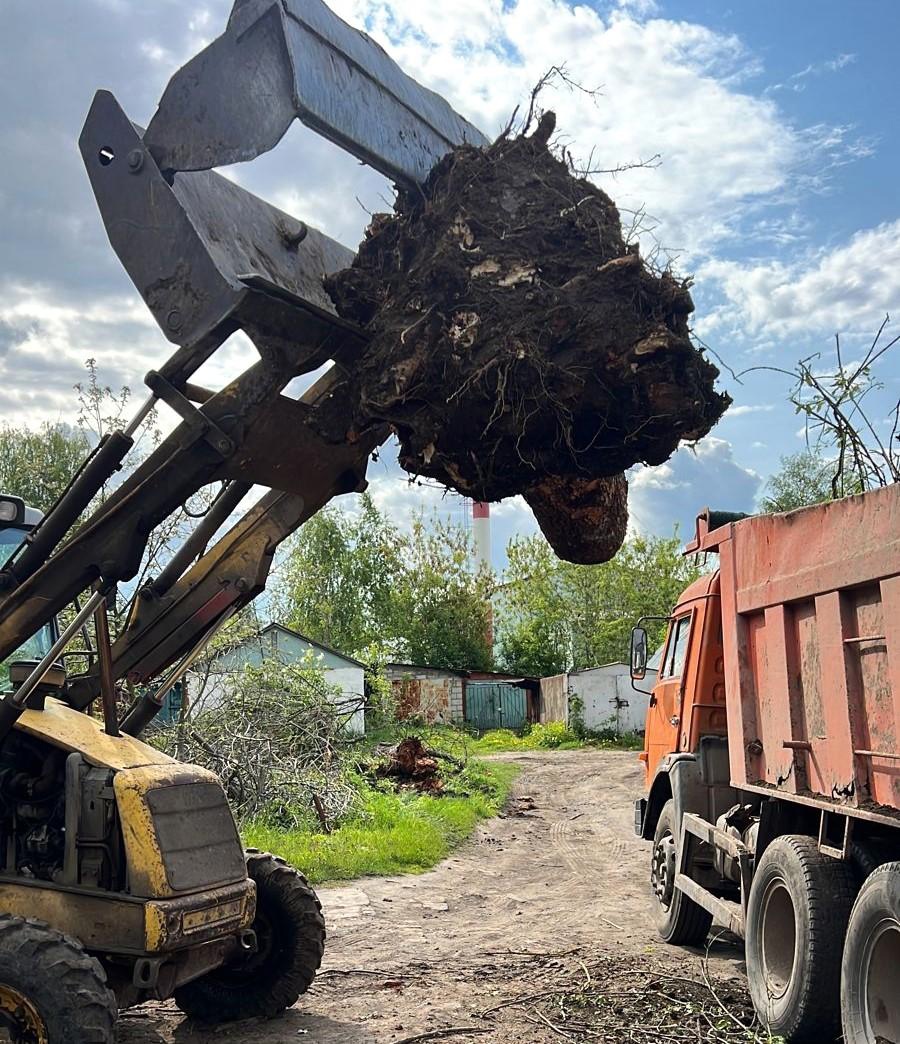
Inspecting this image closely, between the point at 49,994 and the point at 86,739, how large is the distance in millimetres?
1209

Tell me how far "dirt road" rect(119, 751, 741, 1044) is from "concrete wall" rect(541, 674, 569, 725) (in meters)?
20.8

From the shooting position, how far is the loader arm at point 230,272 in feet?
13.5

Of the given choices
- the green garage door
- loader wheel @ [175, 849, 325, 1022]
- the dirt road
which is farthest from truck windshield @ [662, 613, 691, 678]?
the green garage door

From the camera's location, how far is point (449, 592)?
46.4 meters

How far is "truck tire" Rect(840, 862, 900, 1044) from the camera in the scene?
432 centimetres

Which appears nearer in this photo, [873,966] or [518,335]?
[518,335]

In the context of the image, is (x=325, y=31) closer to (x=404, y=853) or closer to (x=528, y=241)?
(x=528, y=241)

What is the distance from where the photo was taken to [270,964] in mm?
5754

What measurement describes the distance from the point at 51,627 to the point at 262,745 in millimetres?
7225

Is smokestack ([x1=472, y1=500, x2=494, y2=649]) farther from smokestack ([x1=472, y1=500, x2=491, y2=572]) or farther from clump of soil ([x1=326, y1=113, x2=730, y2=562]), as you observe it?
clump of soil ([x1=326, y1=113, x2=730, y2=562])

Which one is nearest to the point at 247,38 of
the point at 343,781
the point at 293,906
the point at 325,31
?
the point at 325,31

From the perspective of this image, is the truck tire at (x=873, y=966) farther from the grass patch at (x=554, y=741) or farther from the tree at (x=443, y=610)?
the tree at (x=443, y=610)

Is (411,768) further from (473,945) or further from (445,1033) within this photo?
(445,1033)

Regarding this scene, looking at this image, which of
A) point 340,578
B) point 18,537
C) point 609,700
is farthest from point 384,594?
point 18,537
